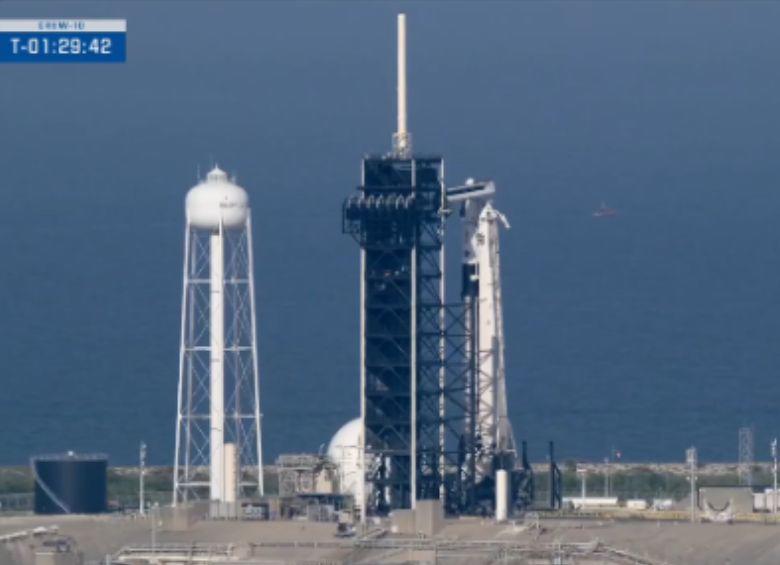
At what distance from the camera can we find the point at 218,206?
216 feet

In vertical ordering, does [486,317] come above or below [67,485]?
above

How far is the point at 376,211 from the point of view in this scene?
63.9 m

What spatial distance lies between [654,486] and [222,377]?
1447 cm

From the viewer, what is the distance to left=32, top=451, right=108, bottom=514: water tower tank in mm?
67312

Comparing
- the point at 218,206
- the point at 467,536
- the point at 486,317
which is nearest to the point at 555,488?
the point at 486,317

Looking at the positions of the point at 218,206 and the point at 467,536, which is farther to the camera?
the point at 218,206

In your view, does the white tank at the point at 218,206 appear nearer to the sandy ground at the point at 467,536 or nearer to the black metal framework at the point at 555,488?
the sandy ground at the point at 467,536

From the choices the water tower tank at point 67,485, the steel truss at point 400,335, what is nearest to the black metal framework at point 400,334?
the steel truss at point 400,335

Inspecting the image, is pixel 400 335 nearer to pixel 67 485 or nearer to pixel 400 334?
pixel 400 334

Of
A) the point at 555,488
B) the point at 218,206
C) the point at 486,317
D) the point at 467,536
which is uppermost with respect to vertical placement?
the point at 218,206

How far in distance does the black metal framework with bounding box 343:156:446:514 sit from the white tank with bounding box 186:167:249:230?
8.63 ft

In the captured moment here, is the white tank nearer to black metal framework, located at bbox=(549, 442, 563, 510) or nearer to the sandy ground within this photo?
the sandy ground

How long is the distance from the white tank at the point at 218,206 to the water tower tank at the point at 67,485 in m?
5.79

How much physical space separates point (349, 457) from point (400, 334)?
3.32 metres
